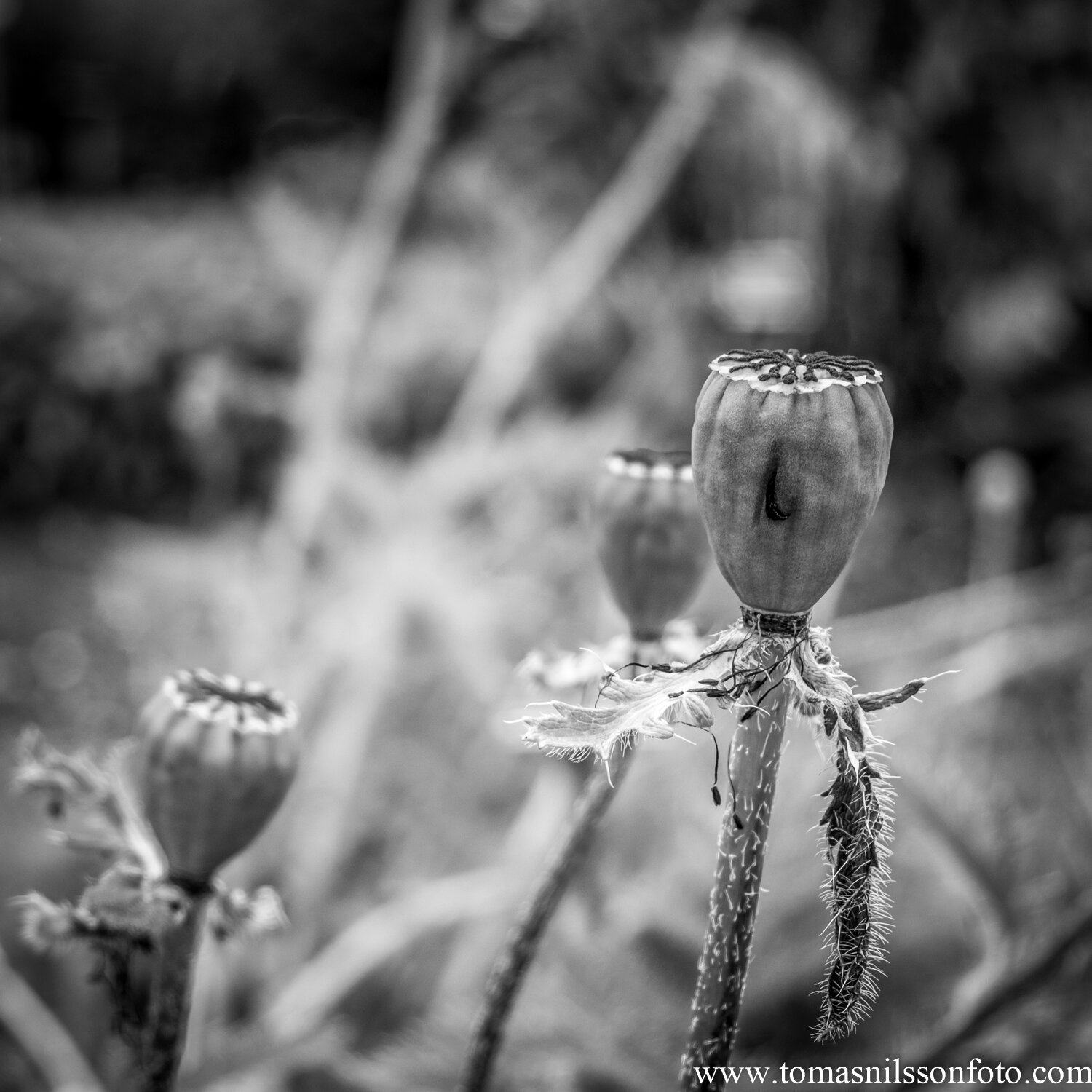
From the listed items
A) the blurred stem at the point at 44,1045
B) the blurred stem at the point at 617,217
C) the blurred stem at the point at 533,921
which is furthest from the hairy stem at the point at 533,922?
the blurred stem at the point at 617,217

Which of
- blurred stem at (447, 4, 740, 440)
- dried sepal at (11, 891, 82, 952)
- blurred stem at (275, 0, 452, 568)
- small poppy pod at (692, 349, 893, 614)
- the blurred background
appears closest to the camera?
small poppy pod at (692, 349, 893, 614)

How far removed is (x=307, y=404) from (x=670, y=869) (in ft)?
2.59

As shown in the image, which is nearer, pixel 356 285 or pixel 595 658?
pixel 595 658

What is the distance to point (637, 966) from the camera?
0.57 metres

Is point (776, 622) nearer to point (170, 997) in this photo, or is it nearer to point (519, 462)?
point (170, 997)

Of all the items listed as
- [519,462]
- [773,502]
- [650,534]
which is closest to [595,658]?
[650,534]

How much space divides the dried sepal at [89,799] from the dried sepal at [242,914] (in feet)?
0.07

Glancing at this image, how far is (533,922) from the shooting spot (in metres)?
0.35

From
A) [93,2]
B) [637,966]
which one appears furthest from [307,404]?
[93,2]

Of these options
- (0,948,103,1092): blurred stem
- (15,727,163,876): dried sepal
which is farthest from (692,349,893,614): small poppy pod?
(0,948,103,1092): blurred stem

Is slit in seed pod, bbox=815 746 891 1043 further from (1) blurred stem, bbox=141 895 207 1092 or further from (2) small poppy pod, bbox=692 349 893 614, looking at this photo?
(1) blurred stem, bbox=141 895 207 1092

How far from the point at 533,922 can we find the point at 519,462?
36.5 inches

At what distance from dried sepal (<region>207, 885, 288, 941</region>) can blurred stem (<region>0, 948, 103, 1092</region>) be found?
45cm

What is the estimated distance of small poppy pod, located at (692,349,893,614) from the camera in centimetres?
23
